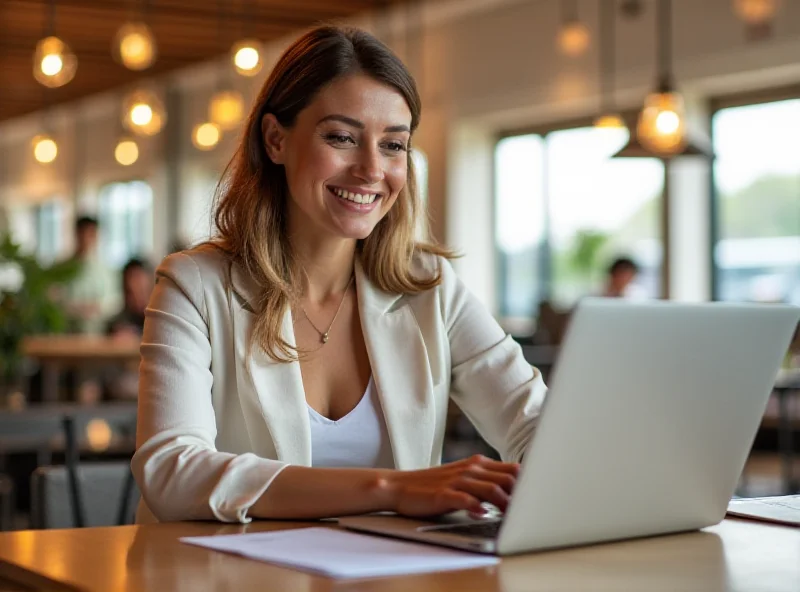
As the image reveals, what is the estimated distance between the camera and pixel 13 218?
57.1 ft

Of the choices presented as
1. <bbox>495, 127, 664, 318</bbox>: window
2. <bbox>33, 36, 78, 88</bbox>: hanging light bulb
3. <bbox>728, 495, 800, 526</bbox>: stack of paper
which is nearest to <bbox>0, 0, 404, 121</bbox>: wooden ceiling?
<bbox>495, 127, 664, 318</bbox>: window

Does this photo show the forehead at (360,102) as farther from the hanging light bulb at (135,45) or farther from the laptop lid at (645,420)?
the hanging light bulb at (135,45)

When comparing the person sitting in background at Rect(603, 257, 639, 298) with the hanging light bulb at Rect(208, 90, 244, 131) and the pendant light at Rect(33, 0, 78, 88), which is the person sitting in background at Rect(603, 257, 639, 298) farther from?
the pendant light at Rect(33, 0, 78, 88)

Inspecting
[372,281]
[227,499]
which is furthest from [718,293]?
[227,499]

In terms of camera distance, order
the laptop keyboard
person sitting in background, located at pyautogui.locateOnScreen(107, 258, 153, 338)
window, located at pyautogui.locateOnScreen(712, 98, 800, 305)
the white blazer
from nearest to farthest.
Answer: the laptop keyboard, the white blazer, person sitting in background, located at pyautogui.locateOnScreen(107, 258, 153, 338), window, located at pyautogui.locateOnScreen(712, 98, 800, 305)

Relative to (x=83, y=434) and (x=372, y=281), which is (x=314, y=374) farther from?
(x=83, y=434)

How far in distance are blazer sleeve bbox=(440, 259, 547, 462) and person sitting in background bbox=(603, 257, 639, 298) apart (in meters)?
6.33

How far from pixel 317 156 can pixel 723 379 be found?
0.81m

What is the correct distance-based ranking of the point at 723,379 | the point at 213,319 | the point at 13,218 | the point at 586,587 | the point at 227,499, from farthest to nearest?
the point at 13,218 → the point at 213,319 → the point at 227,499 → the point at 723,379 → the point at 586,587

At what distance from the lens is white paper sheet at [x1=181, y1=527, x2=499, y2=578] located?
110 centimetres

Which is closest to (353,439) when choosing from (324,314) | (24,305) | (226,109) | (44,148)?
(324,314)

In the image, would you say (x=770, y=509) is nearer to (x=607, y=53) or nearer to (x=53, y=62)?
(x=53, y=62)

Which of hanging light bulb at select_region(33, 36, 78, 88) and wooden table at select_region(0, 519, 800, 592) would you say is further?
hanging light bulb at select_region(33, 36, 78, 88)

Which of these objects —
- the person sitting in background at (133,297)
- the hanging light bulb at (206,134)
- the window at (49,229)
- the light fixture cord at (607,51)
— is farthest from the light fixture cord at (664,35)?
the window at (49,229)
